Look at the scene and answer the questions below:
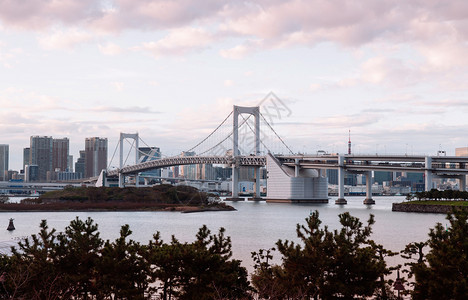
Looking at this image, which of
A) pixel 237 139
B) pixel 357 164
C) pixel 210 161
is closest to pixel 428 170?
pixel 357 164

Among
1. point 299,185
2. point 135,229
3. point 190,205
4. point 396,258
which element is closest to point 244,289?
point 396,258

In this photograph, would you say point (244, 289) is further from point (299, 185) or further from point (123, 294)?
point (299, 185)

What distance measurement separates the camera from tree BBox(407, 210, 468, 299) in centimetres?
984

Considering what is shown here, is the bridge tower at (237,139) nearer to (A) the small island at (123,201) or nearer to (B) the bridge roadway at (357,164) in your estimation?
(B) the bridge roadway at (357,164)

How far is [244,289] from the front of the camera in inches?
467

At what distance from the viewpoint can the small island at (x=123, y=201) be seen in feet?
179

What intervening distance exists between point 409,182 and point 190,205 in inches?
4715

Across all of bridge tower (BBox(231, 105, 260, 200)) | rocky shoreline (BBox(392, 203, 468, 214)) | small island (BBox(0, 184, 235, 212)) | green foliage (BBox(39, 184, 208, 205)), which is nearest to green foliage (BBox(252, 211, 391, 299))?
rocky shoreline (BBox(392, 203, 468, 214))

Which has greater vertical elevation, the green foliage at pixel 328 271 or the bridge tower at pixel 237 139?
the bridge tower at pixel 237 139

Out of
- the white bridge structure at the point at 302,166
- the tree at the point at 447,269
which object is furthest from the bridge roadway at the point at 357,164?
the tree at the point at 447,269

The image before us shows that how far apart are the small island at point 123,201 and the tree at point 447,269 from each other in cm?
4285

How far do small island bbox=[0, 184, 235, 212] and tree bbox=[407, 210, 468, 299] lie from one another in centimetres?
Answer: 4285

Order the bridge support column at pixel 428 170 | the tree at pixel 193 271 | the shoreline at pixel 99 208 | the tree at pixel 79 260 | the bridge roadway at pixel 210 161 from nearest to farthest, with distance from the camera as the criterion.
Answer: the tree at pixel 193 271, the tree at pixel 79 260, the shoreline at pixel 99 208, the bridge support column at pixel 428 170, the bridge roadway at pixel 210 161

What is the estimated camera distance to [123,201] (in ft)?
200
